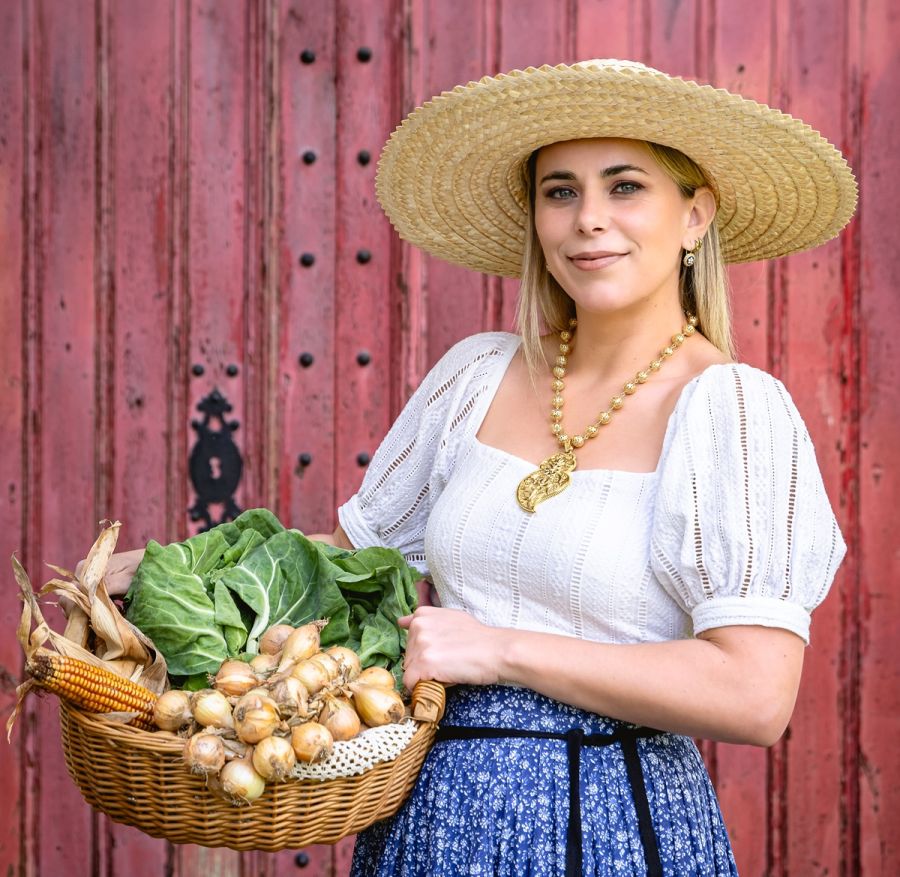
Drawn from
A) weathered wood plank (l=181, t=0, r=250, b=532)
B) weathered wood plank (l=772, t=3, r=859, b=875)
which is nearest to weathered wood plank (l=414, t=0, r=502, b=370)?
weathered wood plank (l=181, t=0, r=250, b=532)

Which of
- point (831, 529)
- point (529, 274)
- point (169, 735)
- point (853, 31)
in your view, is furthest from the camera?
point (853, 31)

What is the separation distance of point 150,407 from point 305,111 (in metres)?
0.82

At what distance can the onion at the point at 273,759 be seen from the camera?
1.50 meters

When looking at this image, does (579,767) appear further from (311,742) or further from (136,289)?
(136,289)

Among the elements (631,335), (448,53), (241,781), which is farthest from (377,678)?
(448,53)

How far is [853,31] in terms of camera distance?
9.26ft

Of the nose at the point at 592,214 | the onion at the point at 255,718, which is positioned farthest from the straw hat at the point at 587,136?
the onion at the point at 255,718

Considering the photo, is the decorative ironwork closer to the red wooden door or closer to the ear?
the red wooden door

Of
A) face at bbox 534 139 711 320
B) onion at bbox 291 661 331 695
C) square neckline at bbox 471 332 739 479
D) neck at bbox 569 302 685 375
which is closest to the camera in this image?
onion at bbox 291 661 331 695

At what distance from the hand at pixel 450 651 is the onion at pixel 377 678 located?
6 centimetres

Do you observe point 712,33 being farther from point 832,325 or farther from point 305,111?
point 305,111

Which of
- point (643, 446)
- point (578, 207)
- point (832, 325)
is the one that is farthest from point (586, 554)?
point (832, 325)

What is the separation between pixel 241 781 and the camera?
1.49 meters

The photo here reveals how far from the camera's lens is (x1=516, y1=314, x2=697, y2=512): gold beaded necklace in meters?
1.92
